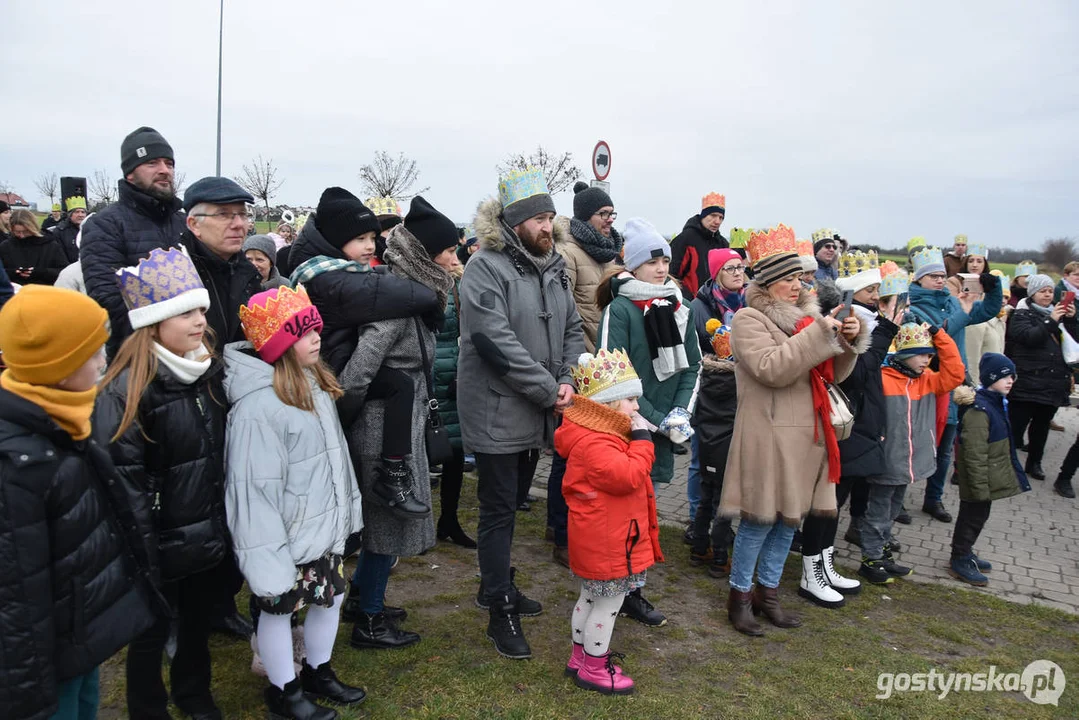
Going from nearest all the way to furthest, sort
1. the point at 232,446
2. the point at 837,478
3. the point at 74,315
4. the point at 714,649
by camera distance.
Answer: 1. the point at 74,315
2. the point at 232,446
3. the point at 714,649
4. the point at 837,478

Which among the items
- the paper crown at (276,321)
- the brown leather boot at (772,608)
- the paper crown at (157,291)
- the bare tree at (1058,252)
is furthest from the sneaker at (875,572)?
the bare tree at (1058,252)

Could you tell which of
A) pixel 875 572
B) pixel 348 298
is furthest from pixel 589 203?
pixel 875 572

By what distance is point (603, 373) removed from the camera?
3.51m

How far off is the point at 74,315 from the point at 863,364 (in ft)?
14.2

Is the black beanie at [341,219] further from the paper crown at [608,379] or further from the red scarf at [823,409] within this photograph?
the red scarf at [823,409]

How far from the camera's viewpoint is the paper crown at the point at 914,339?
5156 mm

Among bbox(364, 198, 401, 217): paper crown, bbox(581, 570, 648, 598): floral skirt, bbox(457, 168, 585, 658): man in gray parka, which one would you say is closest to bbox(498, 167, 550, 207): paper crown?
bbox(457, 168, 585, 658): man in gray parka

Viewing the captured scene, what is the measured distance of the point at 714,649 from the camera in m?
3.99

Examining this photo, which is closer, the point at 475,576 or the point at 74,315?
the point at 74,315

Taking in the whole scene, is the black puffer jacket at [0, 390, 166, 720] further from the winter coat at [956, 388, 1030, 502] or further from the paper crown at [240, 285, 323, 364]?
the winter coat at [956, 388, 1030, 502]

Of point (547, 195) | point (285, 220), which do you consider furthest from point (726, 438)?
point (285, 220)

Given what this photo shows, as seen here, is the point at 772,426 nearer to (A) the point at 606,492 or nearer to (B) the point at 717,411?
(B) the point at 717,411

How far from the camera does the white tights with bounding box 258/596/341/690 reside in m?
2.96

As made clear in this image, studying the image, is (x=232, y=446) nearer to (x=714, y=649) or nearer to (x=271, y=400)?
(x=271, y=400)
